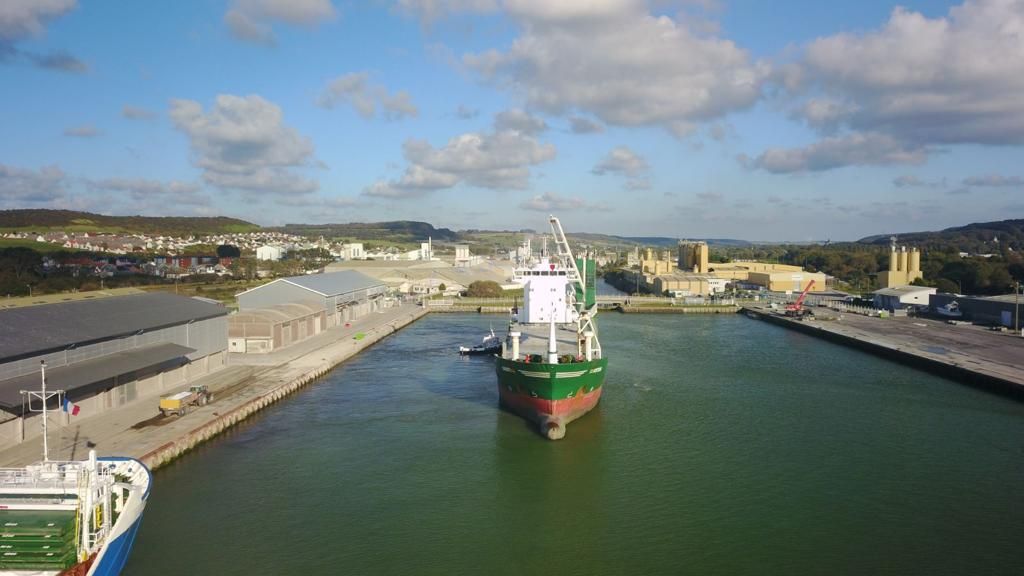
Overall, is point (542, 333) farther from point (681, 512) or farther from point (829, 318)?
point (829, 318)

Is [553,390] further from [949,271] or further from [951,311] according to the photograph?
[949,271]

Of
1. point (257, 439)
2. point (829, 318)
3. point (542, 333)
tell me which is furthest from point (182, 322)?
point (829, 318)

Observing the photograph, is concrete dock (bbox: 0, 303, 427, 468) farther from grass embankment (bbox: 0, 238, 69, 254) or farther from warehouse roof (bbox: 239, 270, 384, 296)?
Result: grass embankment (bbox: 0, 238, 69, 254)

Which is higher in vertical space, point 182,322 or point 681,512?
point 182,322

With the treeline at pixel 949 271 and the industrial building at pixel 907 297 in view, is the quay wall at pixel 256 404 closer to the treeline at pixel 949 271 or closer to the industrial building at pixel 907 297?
the industrial building at pixel 907 297

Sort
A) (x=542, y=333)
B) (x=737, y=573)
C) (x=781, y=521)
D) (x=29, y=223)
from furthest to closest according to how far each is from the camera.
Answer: (x=29, y=223) → (x=542, y=333) → (x=781, y=521) → (x=737, y=573)

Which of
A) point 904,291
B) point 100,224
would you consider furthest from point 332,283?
point 100,224

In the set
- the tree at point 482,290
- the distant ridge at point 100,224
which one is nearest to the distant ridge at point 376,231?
the distant ridge at point 100,224

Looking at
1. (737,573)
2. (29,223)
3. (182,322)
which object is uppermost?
(29,223)

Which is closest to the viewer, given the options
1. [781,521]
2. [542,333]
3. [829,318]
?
[781,521]
